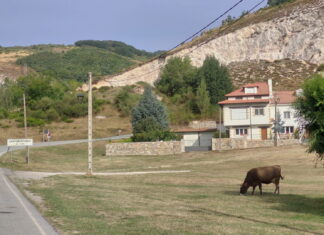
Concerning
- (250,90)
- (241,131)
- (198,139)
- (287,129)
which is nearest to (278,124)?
(287,129)

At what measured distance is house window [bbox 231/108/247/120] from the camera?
71750mm

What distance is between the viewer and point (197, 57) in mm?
137875

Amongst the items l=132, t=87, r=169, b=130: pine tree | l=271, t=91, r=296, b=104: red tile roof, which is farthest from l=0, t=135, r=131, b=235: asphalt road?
l=271, t=91, r=296, b=104: red tile roof

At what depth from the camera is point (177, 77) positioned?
11369cm

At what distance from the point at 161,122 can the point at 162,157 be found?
12925 mm

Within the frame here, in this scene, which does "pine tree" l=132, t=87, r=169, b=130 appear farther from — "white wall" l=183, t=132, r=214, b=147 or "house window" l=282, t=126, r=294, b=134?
"house window" l=282, t=126, r=294, b=134

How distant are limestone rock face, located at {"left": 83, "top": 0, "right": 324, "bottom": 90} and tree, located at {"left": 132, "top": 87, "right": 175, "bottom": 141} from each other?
2103 inches

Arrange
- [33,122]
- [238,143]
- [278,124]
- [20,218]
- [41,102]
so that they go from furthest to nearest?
[41,102], [33,122], [278,124], [238,143], [20,218]

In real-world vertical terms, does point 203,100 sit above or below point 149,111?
above

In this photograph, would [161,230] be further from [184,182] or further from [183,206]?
[184,182]

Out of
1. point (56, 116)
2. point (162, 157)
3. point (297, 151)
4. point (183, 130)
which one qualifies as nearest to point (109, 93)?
point (56, 116)

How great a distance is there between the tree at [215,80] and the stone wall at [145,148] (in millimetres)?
36809

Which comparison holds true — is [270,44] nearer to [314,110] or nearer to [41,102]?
[41,102]

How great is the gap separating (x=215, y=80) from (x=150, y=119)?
3461cm
